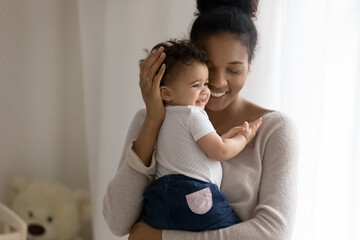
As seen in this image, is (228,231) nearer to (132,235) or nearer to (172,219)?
(172,219)

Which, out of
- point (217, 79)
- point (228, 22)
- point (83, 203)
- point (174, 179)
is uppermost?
point (228, 22)

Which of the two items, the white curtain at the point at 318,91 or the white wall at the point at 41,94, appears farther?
the white wall at the point at 41,94

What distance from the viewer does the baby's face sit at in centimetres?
132

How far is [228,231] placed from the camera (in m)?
1.26

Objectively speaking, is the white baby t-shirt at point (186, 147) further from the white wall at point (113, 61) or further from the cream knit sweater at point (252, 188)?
the white wall at point (113, 61)

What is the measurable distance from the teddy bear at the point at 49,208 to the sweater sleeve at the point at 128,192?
56.4 inches

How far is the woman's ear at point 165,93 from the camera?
1.36 m

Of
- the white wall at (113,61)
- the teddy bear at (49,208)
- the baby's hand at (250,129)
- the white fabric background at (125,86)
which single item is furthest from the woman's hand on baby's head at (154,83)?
the teddy bear at (49,208)

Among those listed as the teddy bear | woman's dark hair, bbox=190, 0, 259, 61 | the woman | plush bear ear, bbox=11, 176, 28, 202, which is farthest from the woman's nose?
plush bear ear, bbox=11, 176, 28, 202

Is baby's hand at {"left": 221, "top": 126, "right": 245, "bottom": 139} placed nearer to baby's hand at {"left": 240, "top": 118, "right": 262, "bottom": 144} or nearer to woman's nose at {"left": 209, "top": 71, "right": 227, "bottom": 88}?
baby's hand at {"left": 240, "top": 118, "right": 262, "bottom": 144}

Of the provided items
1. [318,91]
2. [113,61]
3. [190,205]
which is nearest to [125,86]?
[113,61]

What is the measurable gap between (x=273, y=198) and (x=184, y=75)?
396 mm

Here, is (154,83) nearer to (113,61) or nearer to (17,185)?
(113,61)

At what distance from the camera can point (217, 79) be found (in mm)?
1420
